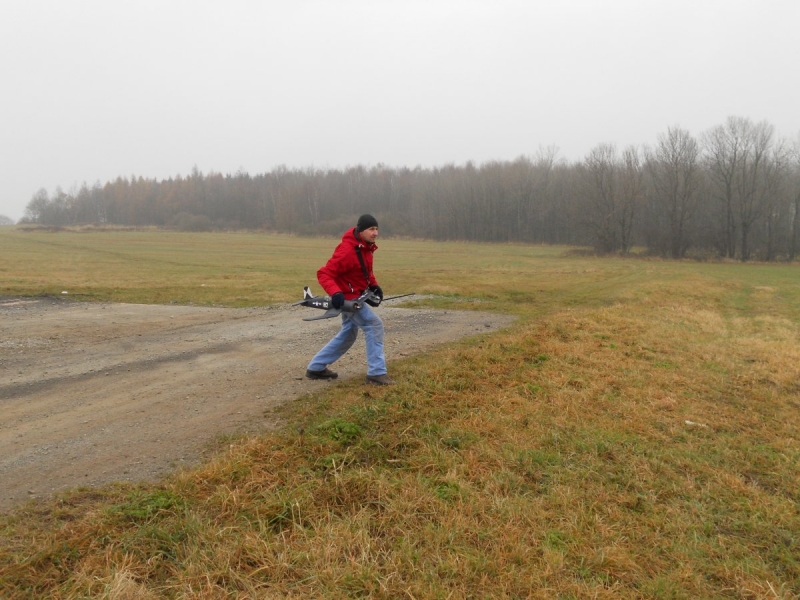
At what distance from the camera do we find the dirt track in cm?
413

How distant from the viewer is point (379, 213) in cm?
10844

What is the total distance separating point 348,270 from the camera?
6.14 meters

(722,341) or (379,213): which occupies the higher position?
(379,213)

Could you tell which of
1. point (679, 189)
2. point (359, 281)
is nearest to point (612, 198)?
point (679, 189)

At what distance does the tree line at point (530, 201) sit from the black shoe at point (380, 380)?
187 feet

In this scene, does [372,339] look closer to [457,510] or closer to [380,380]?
[380,380]

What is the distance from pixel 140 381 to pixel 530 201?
82.5 m

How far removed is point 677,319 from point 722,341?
103 inches

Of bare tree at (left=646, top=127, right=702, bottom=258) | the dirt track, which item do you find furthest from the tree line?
the dirt track

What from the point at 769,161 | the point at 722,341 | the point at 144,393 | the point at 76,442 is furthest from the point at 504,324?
the point at 769,161

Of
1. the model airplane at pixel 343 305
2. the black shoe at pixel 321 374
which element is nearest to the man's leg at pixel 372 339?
the model airplane at pixel 343 305

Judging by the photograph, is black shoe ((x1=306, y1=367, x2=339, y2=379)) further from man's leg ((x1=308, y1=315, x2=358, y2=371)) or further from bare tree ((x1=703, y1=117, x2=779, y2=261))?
bare tree ((x1=703, y1=117, x2=779, y2=261))

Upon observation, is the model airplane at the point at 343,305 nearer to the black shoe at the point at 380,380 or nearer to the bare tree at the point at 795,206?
the black shoe at the point at 380,380

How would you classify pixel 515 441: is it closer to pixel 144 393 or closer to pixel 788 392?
pixel 144 393
